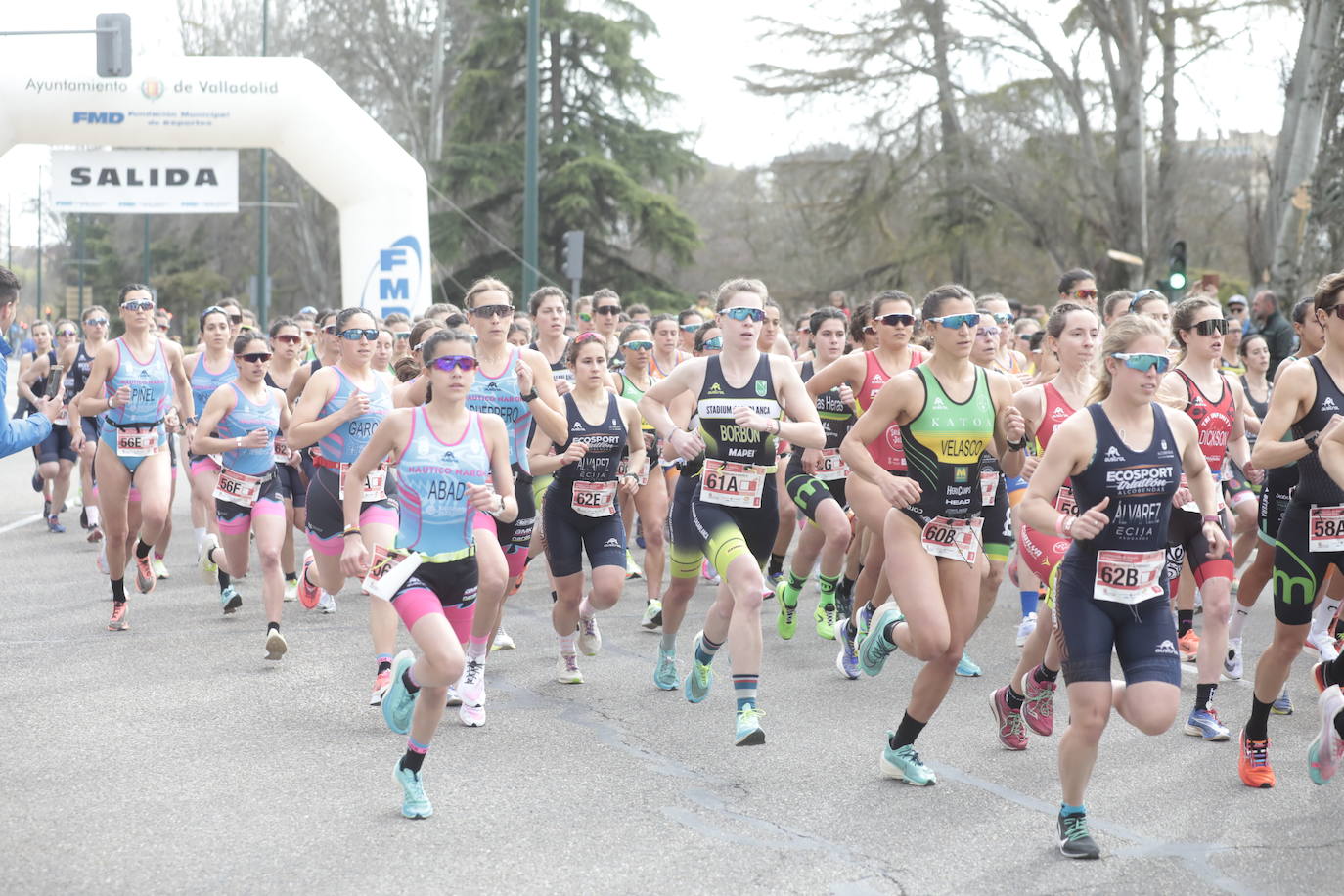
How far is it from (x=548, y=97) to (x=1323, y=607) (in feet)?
87.3

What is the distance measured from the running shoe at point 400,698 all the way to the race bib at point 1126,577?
7.96 feet

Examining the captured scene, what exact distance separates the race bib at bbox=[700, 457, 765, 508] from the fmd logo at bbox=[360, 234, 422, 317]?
13.4 m

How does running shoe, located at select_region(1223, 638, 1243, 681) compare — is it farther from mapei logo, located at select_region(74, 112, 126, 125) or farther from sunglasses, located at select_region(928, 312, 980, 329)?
mapei logo, located at select_region(74, 112, 126, 125)

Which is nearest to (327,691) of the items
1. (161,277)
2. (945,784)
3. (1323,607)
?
(945,784)

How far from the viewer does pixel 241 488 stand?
8.72m

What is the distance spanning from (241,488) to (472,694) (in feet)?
8.56

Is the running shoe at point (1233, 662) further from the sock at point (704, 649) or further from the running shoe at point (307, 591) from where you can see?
the running shoe at point (307, 591)

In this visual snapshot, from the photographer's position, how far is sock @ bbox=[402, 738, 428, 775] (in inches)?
209

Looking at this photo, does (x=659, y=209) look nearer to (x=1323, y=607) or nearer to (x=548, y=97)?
(x=548, y=97)

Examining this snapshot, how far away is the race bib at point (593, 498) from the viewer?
7.51 m

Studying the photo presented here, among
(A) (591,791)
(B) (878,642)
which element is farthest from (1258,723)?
(A) (591,791)

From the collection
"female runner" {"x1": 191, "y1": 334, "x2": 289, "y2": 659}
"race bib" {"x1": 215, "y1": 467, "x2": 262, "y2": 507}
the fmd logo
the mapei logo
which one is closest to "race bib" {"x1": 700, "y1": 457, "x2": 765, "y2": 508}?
"female runner" {"x1": 191, "y1": 334, "x2": 289, "y2": 659}

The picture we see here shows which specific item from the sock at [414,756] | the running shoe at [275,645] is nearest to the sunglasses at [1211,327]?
the sock at [414,756]

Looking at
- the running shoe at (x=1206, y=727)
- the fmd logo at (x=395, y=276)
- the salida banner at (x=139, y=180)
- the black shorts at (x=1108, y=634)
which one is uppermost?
the salida banner at (x=139, y=180)
